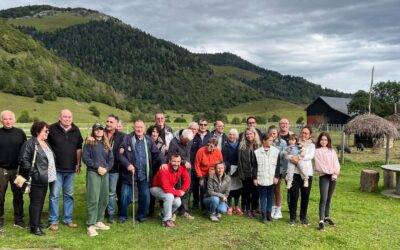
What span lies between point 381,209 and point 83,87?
78267 mm

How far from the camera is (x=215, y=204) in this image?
7.69 meters

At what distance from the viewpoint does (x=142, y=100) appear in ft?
361

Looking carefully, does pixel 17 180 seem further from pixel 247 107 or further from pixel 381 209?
pixel 247 107

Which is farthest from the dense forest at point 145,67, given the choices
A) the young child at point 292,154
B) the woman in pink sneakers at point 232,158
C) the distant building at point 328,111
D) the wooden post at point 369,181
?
the young child at point 292,154

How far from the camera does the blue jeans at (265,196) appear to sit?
7711 mm

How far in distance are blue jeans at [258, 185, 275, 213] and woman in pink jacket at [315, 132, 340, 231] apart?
3.02 feet

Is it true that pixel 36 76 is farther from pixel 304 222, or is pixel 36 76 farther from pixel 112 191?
pixel 304 222

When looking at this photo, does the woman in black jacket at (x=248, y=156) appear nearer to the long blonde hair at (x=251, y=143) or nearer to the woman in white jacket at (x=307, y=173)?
the long blonde hair at (x=251, y=143)

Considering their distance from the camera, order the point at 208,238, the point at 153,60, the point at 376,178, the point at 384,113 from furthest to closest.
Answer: the point at 153,60, the point at 384,113, the point at 376,178, the point at 208,238

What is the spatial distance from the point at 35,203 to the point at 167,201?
7.22 feet

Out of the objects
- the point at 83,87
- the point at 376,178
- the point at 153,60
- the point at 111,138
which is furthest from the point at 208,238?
the point at 153,60

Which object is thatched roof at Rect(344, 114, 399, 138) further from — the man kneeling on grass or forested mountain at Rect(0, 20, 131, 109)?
forested mountain at Rect(0, 20, 131, 109)

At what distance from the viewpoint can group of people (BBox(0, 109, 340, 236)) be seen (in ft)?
21.6

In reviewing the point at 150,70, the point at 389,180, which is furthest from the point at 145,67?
the point at 389,180
